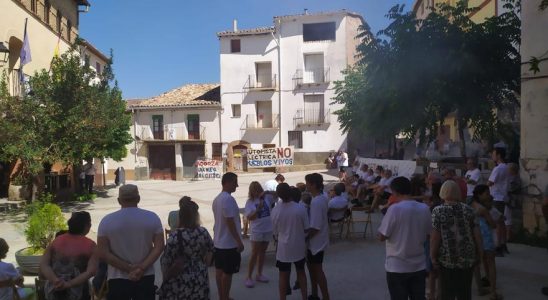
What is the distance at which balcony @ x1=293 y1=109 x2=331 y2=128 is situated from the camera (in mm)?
34066

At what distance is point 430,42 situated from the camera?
36.8 feet

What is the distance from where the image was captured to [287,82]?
34.8 meters

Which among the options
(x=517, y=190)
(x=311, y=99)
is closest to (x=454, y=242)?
(x=517, y=190)

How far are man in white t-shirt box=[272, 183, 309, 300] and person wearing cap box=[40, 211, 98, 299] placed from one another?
2.00 m

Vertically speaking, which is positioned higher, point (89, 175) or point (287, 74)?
point (287, 74)

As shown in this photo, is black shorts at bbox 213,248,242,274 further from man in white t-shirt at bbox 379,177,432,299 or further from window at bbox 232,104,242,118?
window at bbox 232,104,242,118

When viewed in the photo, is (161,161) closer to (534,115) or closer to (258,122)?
(258,122)

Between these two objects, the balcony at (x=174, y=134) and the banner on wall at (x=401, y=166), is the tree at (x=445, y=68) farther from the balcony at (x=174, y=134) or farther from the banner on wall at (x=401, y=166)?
the balcony at (x=174, y=134)

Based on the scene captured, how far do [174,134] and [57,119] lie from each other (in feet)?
74.6

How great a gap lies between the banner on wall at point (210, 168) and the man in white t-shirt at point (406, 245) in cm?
2405

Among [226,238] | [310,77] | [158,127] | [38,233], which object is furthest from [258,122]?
[226,238]

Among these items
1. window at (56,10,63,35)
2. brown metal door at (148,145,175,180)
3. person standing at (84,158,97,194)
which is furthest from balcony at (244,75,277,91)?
person standing at (84,158,97,194)

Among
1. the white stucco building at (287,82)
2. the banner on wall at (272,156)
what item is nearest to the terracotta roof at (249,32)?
the white stucco building at (287,82)

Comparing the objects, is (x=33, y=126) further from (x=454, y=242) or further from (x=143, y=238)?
(x=454, y=242)
